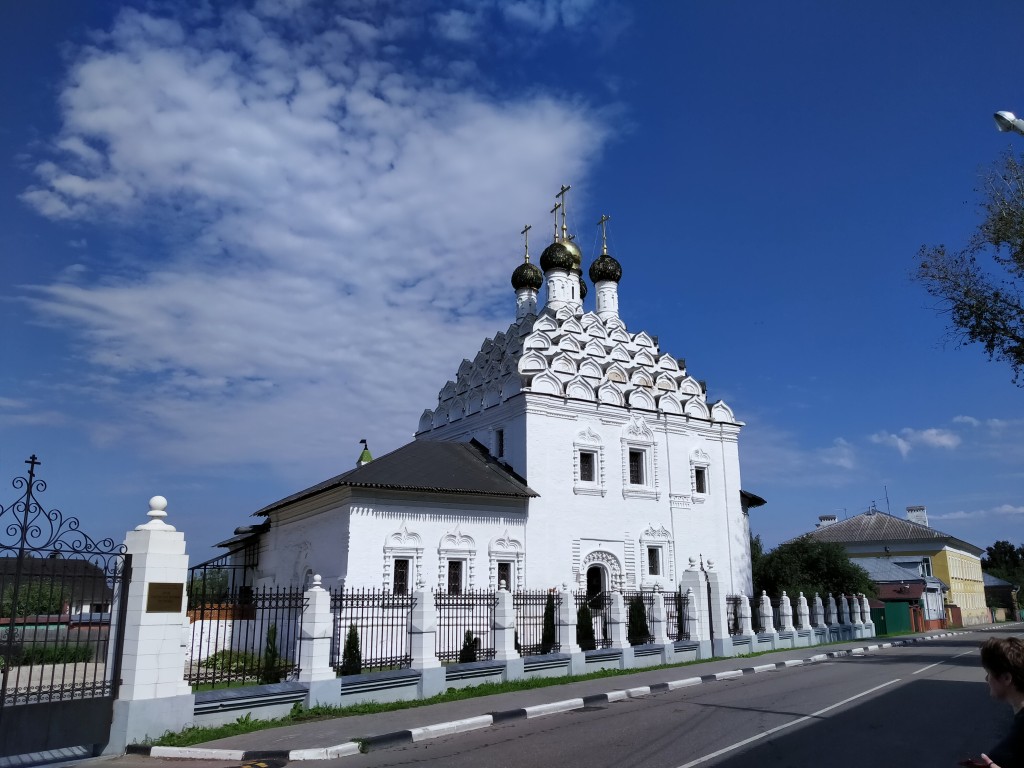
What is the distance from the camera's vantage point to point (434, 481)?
19.6 metres

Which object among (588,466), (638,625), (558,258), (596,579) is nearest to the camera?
(638,625)

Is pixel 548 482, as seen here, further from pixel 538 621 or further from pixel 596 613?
pixel 538 621

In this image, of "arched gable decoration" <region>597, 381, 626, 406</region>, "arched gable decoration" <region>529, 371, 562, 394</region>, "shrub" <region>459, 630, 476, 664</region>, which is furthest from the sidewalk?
"arched gable decoration" <region>597, 381, 626, 406</region>

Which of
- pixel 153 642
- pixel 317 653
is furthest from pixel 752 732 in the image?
pixel 153 642

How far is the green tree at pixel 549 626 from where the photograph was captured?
15.4 metres

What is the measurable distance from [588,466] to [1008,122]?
16074 millimetres

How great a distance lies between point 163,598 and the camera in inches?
332

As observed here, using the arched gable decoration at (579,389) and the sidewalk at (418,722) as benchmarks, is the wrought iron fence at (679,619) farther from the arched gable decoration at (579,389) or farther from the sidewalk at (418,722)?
the arched gable decoration at (579,389)

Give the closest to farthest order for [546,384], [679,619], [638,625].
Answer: [679,619]
[638,625]
[546,384]

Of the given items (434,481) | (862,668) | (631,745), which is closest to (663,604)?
(862,668)

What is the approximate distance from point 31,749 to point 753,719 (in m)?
7.53

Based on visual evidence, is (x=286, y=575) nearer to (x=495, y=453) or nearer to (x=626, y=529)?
(x=495, y=453)

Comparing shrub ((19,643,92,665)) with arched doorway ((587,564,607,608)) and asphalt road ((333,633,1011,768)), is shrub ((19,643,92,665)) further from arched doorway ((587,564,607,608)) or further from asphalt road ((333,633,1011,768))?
arched doorway ((587,564,607,608))

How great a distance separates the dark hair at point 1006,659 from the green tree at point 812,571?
95.5ft
